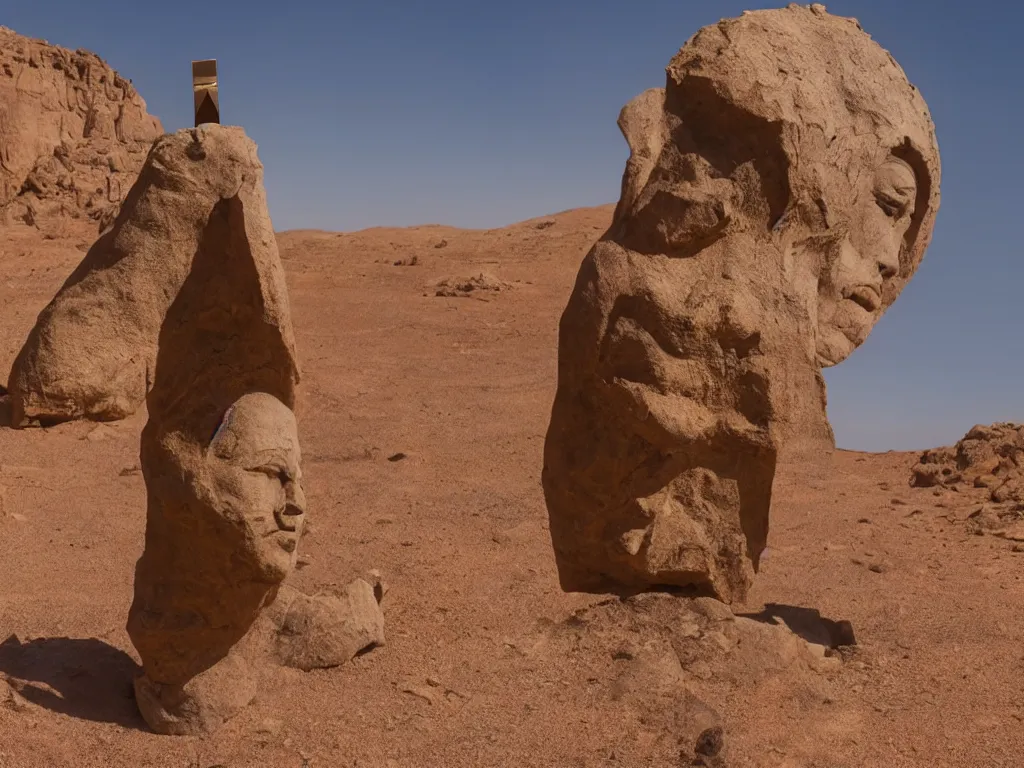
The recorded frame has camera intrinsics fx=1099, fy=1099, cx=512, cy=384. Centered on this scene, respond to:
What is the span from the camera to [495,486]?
26.6 ft

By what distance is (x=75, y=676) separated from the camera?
436 centimetres

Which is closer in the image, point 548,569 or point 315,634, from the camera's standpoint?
point 315,634

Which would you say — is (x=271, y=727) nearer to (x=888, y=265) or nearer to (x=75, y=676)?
(x=75, y=676)

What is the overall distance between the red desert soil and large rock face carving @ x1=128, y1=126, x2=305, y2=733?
0.39 meters

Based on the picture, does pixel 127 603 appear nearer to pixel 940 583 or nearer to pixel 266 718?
pixel 266 718

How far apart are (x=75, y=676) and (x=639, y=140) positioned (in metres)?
3.09

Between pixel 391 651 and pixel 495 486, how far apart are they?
3.29 metres

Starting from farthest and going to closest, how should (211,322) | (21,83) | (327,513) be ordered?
(21,83)
(327,513)
(211,322)

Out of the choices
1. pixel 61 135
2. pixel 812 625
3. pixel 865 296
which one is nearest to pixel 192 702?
pixel 812 625

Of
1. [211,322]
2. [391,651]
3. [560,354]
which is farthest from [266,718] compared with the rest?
[560,354]

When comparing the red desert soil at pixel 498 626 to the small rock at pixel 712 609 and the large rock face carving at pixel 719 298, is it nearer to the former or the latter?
the small rock at pixel 712 609

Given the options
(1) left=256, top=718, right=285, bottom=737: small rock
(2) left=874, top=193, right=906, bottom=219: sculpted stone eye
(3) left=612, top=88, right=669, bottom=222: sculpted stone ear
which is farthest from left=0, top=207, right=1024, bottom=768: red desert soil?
(3) left=612, top=88, right=669, bottom=222: sculpted stone ear

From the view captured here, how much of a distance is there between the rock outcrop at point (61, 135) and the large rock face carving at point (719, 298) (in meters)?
13.8

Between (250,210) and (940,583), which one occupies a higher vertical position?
(250,210)
